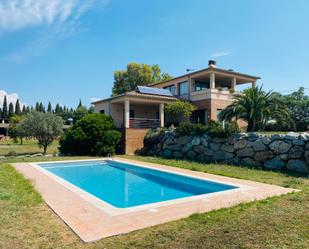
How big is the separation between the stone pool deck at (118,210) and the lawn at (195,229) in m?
0.24

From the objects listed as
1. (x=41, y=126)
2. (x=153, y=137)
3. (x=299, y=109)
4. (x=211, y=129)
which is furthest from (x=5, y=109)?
(x=211, y=129)

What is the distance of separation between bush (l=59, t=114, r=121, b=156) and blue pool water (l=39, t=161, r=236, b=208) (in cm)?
382

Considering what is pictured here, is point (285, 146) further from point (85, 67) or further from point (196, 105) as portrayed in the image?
point (85, 67)

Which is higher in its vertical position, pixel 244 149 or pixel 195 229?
pixel 244 149

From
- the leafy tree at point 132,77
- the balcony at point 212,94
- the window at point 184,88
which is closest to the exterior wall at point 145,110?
the window at point 184,88

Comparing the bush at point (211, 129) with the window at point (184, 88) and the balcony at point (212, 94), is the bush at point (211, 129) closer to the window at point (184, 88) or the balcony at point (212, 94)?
the balcony at point (212, 94)

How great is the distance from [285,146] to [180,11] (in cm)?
868

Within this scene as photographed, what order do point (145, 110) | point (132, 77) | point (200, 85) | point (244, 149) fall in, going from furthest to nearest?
point (132, 77) < point (200, 85) < point (145, 110) < point (244, 149)

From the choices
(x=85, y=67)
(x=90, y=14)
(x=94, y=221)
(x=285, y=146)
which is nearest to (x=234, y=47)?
(x=285, y=146)

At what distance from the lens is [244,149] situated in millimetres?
13820

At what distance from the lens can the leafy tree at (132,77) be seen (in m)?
42.1

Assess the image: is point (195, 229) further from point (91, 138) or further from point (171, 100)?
point (171, 100)

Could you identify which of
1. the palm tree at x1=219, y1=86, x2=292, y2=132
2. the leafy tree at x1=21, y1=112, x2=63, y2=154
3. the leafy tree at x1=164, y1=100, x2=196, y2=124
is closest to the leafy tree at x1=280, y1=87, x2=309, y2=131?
the leafy tree at x1=164, y1=100, x2=196, y2=124

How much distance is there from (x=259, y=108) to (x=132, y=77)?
28802 mm
